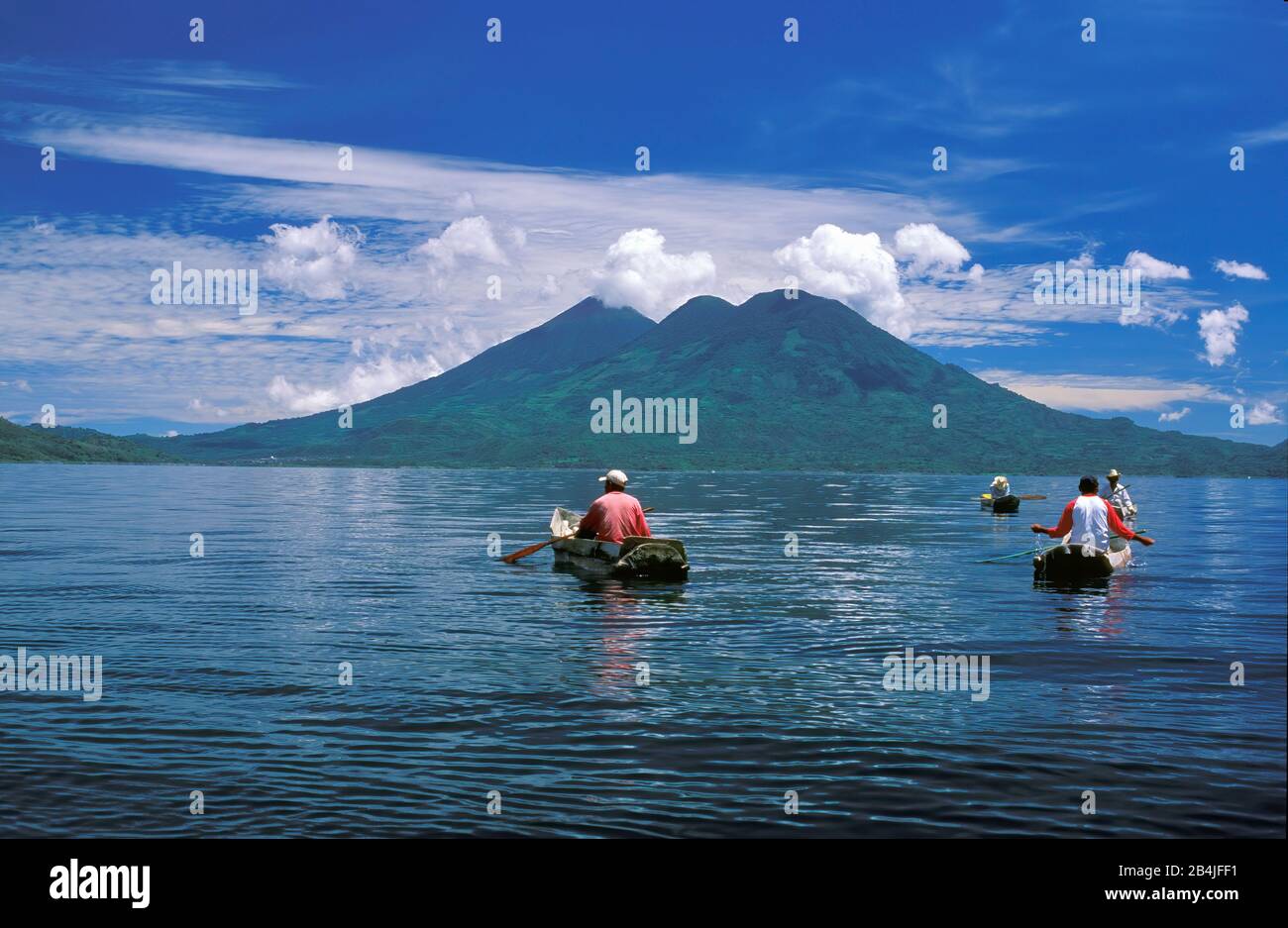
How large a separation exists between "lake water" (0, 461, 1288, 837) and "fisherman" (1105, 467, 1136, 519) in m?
6.81

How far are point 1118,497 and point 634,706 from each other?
39164mm

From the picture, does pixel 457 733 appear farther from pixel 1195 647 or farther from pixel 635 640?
pixel 1195 647

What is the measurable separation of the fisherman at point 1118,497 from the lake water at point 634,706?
22.4 feet

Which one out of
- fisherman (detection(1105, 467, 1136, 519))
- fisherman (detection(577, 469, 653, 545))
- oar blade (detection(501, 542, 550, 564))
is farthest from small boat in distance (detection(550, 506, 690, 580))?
fisherman (detection(1105, 467, 1136, 519))

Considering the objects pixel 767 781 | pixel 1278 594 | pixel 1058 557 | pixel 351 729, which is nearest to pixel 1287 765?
pixel 767 781

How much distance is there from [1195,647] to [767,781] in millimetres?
13816

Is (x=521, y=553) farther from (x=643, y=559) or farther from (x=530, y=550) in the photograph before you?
(x=643, y=559)

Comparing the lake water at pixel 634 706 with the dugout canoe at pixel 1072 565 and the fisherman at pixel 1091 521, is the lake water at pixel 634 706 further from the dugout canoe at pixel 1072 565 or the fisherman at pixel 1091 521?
the fisherman at pixel 1091 521

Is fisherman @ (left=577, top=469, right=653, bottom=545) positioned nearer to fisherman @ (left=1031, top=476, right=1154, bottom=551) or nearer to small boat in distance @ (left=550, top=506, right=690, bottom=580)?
small boat in distance @ (left=550, top=506, right=690, bottom=580)

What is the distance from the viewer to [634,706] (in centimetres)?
1617

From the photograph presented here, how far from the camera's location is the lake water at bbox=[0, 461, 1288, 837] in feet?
37.0

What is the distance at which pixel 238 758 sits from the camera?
1316 cm

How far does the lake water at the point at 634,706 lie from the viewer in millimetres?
11289
